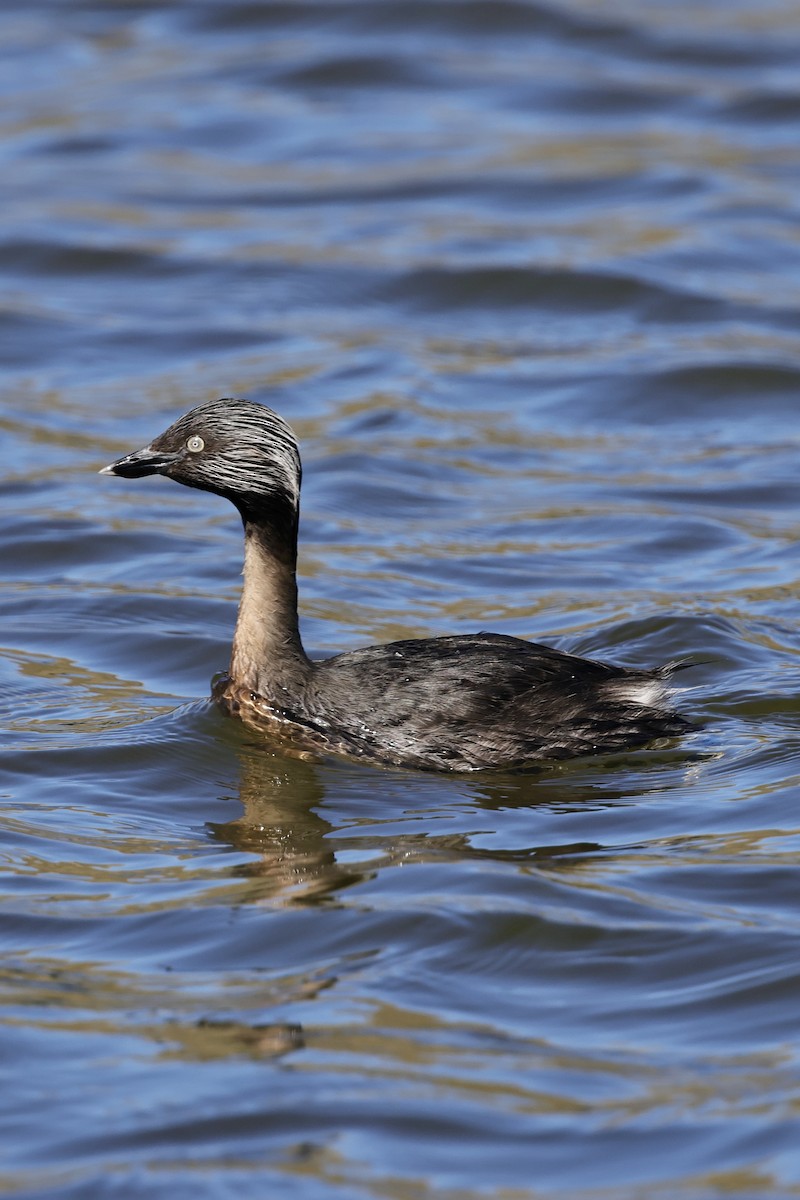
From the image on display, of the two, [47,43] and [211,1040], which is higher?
[47,43]

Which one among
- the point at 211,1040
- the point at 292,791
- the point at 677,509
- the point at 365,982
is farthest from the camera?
the point at 677,509

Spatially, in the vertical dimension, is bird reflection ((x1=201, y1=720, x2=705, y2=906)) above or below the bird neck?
below

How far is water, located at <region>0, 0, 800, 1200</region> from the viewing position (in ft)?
22.0

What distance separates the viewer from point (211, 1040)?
23.0 ft

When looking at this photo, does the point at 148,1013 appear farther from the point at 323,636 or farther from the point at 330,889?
the point at 323,636

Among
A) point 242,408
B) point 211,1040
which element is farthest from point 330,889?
point 242,408

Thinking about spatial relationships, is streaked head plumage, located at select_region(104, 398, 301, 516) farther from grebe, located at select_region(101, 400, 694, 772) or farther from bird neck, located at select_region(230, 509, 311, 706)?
bird neck, located at select_region(230, 509, 311, 706)

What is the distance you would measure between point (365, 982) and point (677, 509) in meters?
7.25

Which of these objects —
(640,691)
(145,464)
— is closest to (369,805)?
(640,691)

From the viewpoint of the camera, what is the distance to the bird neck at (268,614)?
33.2 feet

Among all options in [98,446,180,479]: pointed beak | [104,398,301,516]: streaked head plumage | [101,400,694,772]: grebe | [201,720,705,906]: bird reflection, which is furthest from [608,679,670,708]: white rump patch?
[98,446,180,479]: pointed beak

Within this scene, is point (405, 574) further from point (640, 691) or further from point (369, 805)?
point (369, 805)

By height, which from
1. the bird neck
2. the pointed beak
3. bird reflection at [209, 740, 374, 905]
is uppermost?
the pointed beak

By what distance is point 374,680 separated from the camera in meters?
9.80
